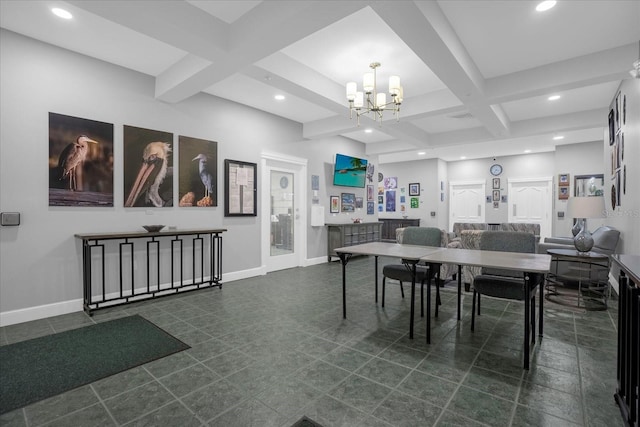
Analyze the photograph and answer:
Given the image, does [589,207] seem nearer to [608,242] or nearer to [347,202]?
[608,242]

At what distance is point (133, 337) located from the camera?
2879 mm

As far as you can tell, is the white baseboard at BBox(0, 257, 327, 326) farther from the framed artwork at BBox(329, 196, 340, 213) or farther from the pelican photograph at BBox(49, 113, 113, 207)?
the framed artwork at BBox(329, 196, 340, 213)

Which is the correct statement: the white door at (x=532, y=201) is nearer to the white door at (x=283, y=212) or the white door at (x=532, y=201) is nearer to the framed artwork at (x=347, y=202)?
the framed artwork at (x=347, y=202)

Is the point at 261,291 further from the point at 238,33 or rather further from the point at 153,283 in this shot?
the point at 238,33

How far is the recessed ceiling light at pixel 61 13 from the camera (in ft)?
9.14

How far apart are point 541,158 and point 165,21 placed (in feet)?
34.0

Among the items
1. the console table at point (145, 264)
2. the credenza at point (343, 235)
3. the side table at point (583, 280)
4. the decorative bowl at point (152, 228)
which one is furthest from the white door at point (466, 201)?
the decorative bowl at point (152, 228)

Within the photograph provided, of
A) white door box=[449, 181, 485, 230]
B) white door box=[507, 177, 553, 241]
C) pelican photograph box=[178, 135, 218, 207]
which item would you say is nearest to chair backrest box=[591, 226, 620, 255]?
white door box=[507, 177, 553, 241]

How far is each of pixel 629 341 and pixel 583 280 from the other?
10.7 feet

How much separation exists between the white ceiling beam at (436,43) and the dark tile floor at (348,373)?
273 cm

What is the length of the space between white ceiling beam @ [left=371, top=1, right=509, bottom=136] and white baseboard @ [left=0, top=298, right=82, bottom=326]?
4430 millimetres

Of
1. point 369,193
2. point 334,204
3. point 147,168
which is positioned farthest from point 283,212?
point 369,193

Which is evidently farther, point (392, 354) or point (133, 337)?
point (133, 337)

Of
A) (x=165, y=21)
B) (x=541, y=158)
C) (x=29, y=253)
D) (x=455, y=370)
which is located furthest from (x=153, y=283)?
(x=541, y=158)
